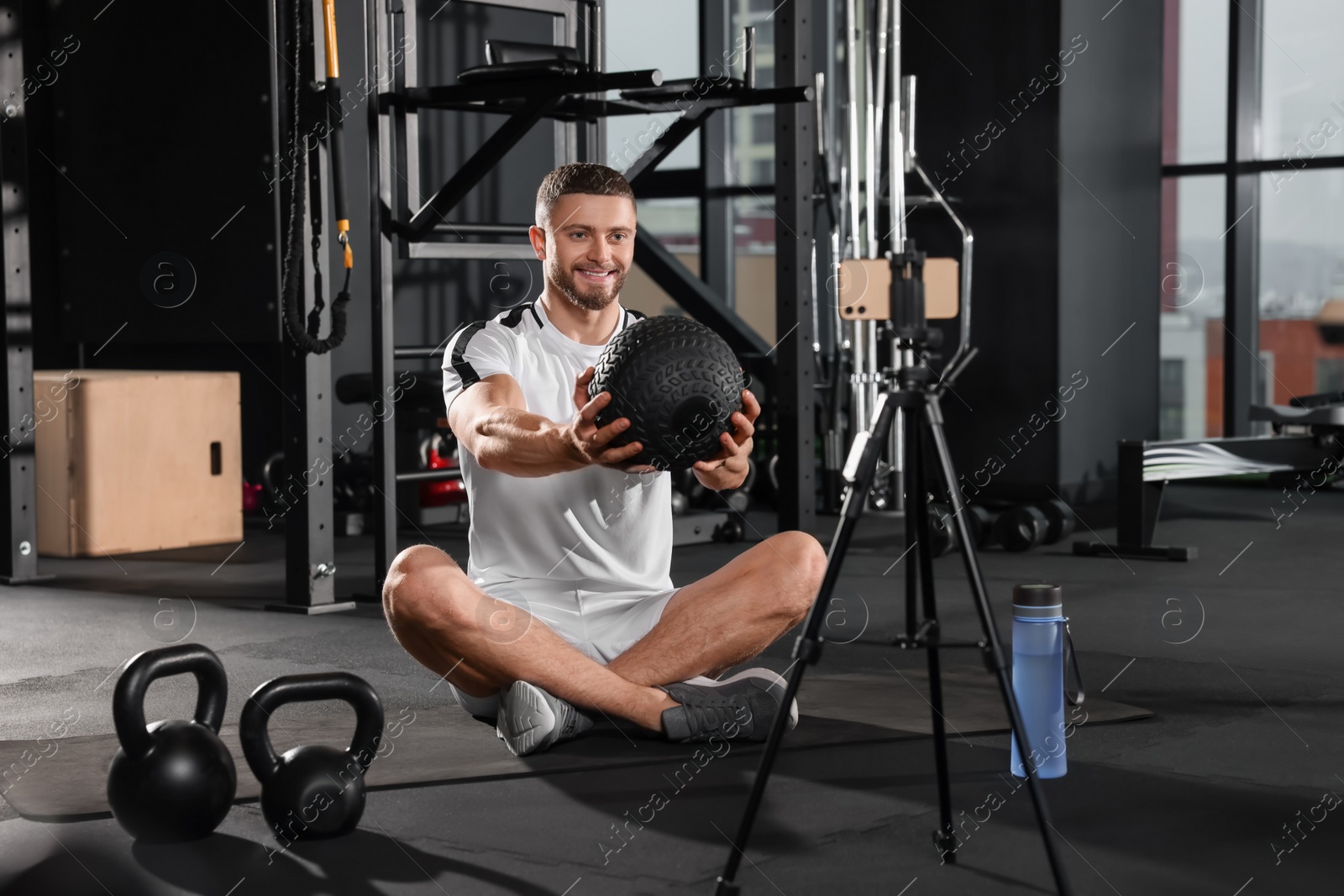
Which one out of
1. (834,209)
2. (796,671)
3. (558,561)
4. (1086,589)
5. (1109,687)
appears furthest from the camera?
(834,209)

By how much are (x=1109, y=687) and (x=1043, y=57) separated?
3.23 metres

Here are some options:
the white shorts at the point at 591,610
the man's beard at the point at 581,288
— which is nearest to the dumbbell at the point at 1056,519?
the white shorts at the point at 591,610

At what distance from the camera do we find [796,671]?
1723 millimetres

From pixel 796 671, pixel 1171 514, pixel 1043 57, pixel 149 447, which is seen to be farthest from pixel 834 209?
pixel 796 671

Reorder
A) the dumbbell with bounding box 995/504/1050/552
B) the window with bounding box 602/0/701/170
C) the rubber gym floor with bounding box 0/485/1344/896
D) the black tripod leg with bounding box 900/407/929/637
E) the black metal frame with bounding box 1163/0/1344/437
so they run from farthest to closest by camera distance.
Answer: the window with bounding box 602/0/701/170
the black metal frame with bounding box 1163/0/1344/437
the dumbbell with bounding box 995/504/1050/552
the rubber gym floor with bounding box 0/485/1344/896
the black tripod leg with bounding box 900/407/929/637

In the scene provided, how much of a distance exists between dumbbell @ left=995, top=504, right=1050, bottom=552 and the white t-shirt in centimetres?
262

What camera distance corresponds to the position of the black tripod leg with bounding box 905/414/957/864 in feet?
5.83

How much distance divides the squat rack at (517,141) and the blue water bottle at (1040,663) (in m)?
1.96

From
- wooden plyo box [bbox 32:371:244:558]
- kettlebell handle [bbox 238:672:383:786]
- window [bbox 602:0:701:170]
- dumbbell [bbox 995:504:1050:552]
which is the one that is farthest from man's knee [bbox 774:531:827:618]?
window [bbox 602:0:701:170]

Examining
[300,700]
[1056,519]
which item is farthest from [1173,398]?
[300,700]

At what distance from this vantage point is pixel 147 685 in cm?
201

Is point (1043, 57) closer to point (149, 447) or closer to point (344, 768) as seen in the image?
point (149, 447)

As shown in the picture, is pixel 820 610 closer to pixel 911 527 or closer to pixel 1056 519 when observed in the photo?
Answer: pixel 911 527

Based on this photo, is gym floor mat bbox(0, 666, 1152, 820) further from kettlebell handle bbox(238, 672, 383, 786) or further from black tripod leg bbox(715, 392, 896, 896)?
black tripod leg bbox(715, 392, 896, 896)
